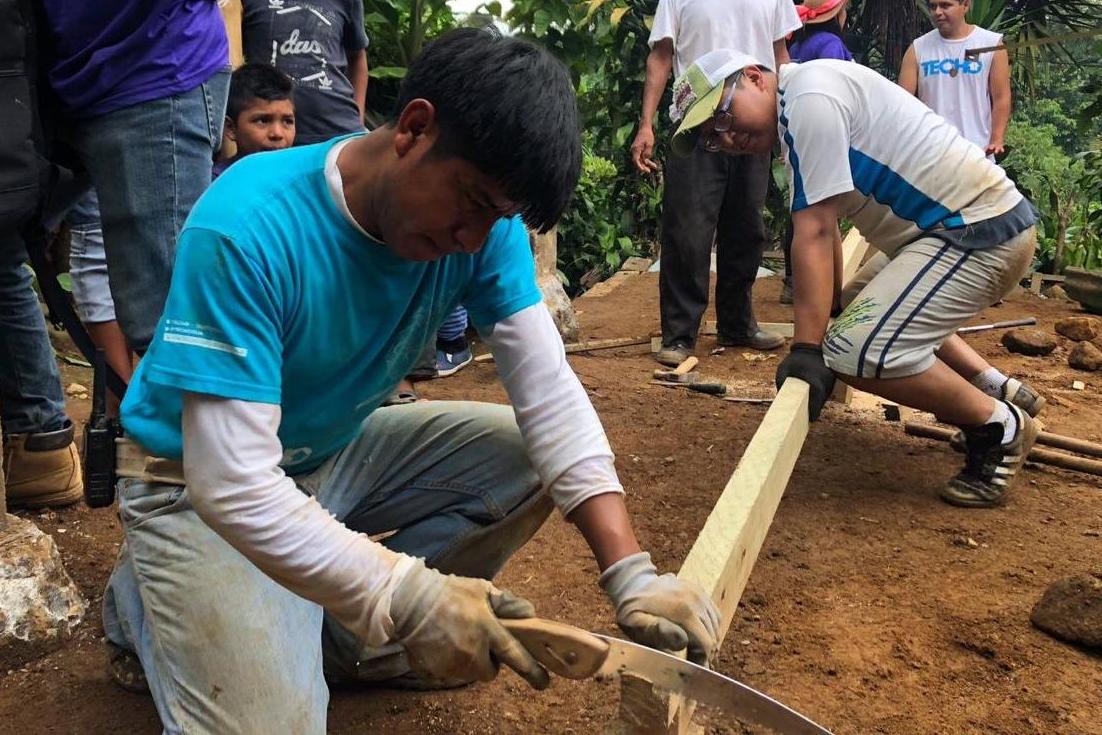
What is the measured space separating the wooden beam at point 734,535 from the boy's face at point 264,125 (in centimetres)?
206

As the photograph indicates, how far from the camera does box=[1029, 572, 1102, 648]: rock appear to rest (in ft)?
7.49

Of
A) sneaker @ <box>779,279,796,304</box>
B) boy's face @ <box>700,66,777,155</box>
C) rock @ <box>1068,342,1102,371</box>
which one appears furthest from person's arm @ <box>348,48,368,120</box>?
rock @ <box>1068,342,1102,371</box>

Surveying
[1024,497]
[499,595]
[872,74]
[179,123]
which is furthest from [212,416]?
[1024,497]

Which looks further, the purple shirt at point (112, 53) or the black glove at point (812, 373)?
the black glove at point (812, 373)

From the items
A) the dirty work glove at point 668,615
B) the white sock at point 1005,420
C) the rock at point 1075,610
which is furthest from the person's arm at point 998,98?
the dirty work glove at point 668,615

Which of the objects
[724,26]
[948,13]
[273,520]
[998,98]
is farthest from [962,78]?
[273,520]

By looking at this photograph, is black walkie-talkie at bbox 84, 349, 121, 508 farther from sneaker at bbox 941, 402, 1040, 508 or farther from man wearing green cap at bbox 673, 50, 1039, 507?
sneaker at bbox 941, 402, 1040, 508

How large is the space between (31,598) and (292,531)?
1140 mm

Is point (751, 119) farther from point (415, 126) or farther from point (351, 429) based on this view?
point (415, 126)

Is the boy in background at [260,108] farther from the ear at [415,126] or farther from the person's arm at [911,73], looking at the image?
the person's arm at [911,73]

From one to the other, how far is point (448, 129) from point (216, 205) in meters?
0.39

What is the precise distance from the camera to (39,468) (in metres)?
2.80

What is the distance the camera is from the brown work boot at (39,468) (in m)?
2.78

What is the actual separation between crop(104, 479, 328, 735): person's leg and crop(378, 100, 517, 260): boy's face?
0.66 m
